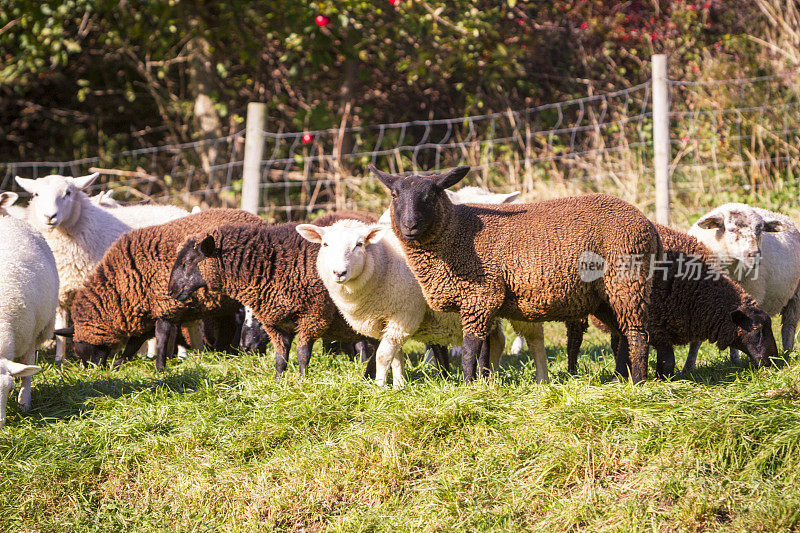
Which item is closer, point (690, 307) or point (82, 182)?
point (690, 307)

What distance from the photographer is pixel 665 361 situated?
5293mm

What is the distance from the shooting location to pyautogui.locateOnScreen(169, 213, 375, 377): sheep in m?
5.55

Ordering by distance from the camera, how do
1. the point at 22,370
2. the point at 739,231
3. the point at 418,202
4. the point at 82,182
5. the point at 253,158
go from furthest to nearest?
the point at 253,158
the point at 82,182
the point at 739,231
the point at 418,202
the point at 22,370

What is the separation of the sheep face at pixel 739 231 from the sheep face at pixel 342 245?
8.47 feet

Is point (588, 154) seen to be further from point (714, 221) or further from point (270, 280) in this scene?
point (270, 280)

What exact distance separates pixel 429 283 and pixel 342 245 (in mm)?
590

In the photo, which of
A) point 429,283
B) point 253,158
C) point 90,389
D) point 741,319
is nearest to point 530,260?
point 429,283

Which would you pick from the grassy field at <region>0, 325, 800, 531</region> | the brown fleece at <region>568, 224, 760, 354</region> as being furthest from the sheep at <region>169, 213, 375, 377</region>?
the brown fleece at <region>568, 224, 760, 354</region>

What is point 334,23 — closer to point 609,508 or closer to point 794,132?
point 794,132

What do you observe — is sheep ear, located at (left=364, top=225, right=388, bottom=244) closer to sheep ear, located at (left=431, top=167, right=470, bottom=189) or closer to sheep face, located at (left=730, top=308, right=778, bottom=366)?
sheep ear, located at (left=431, top=167, right=470, bottom=189)

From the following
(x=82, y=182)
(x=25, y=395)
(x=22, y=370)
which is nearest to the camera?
(x=22, y=370)

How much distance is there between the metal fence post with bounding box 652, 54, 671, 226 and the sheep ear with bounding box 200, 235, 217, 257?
14.6 feet

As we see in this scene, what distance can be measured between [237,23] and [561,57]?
4.87 m

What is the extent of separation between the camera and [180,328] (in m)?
7.29
